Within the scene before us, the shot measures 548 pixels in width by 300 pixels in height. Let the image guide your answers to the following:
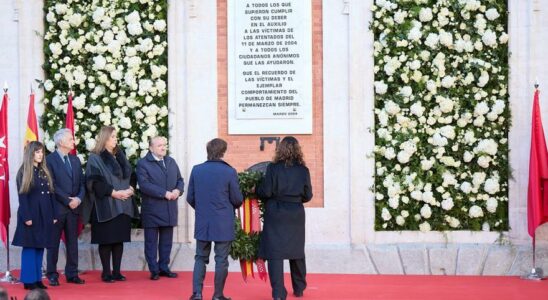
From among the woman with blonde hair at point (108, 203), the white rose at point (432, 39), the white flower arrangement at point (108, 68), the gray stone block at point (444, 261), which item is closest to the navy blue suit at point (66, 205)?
the woman with blonde hair at point (108, 203)

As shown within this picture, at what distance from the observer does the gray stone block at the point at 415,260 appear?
11117 millimetres

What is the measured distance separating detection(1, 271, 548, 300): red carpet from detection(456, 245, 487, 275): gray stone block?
188mm

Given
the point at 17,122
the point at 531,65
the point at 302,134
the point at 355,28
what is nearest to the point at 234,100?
the point at 302,134

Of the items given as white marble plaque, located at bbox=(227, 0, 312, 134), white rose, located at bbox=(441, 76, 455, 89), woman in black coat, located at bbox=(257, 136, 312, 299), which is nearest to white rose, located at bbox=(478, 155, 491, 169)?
white rose, located at bbox=(441, 76, 455, 89)

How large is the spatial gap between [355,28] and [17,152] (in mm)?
4862

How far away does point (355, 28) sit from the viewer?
11539 millimetres

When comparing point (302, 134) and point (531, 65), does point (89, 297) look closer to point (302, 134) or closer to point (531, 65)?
point (302, 134)

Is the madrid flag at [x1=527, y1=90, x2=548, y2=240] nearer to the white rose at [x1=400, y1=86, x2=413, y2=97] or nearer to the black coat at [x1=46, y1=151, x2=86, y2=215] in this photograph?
the white rose at [x1=400, y1=86, x2=413, y2=97]

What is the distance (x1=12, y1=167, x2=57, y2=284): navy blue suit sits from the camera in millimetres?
9859

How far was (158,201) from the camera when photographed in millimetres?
10844

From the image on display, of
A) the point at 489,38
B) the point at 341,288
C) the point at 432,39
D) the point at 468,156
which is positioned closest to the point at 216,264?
the point at 341,288

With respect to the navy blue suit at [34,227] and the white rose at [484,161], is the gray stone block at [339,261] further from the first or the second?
the navy blue suit at [34,227]

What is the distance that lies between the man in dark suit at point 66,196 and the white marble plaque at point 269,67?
230 cm

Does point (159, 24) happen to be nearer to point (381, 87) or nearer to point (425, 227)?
point (381, 87)
